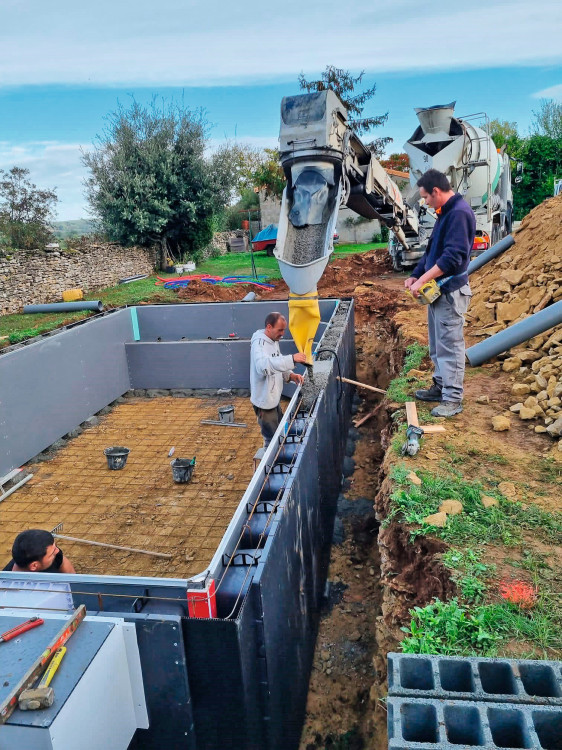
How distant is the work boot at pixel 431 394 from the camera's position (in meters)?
5.55

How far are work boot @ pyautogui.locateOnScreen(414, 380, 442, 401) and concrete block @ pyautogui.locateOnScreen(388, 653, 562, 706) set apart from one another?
362 centimetres

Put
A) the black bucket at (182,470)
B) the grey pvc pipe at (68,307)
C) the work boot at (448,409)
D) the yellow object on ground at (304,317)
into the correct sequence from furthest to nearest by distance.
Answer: the grey pvc pipe at (68,307), the black bucket at (182,470), the yellow object on ground at (304,317), the work boot at (448,409)

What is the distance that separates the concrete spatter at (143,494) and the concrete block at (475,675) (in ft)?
12.8

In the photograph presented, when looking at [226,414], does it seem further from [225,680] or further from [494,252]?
[225,680]

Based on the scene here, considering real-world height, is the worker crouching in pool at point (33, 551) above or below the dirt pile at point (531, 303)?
below

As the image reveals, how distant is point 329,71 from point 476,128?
62.3ft

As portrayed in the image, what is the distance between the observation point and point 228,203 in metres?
22.3

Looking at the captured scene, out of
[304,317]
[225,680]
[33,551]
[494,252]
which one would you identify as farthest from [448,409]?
[494,252]

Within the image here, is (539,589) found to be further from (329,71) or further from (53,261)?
(329,71)

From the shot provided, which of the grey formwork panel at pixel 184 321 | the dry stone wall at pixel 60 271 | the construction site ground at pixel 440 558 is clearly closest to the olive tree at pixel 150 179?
the dry stone wall at pixel 60 271

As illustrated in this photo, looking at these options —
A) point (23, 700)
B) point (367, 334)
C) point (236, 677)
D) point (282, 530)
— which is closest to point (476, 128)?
point (367, 334)

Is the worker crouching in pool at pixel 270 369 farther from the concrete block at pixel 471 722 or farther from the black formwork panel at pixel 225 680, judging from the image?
the concrete block at pixel 471 722

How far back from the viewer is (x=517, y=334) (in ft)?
20.1

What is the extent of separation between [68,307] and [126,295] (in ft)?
8.59
